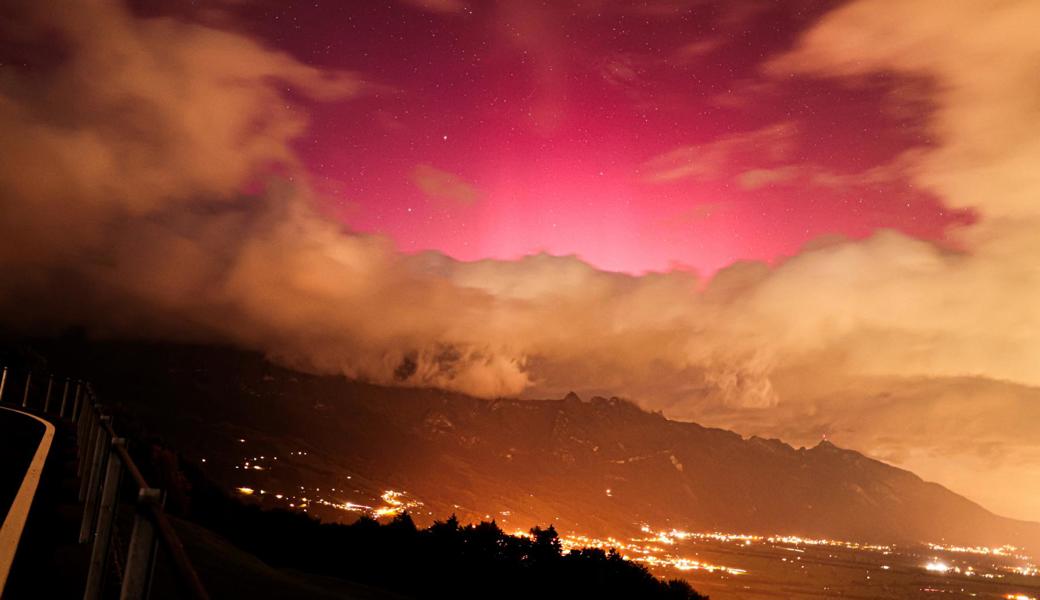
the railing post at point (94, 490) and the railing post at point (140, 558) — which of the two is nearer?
the railing post at point (140, 558)

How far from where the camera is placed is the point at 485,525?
Result: 4150cm

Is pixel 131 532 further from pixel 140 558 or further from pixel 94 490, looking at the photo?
pixel 94 490

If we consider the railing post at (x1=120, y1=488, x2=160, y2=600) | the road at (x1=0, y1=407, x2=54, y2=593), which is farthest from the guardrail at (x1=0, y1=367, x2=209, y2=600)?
the road at (x1=0, y1=407, x2=54, y2=593)

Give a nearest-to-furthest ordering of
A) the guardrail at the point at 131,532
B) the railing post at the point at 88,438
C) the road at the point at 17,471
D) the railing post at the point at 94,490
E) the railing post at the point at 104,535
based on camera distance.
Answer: the guardrail at the point at 131,532
the railing post at the point at 104,535
the road at the point at 17,471
the railing post at the point at 94,490
the railing post at the point at 88,438

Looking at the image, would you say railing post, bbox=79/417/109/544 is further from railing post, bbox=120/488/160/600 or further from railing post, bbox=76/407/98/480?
railing post, bbox=120/488/160/600

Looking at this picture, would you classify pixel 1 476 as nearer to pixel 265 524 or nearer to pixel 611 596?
pixel 265 524

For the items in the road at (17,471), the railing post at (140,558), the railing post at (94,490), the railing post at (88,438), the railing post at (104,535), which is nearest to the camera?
the railing post at (140,558)

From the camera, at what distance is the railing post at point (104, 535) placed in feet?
20.1

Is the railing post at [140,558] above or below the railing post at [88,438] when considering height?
below

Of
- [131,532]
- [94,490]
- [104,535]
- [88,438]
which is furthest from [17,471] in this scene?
[104,535]

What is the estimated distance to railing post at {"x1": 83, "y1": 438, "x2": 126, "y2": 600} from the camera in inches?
241

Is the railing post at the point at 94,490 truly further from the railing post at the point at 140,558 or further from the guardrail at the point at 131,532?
the railing post at the point at 140,558

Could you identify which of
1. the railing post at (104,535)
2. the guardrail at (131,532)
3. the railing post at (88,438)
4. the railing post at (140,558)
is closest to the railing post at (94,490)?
the guardrail at (131,532)

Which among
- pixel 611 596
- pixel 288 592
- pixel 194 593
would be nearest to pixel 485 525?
pixel 611 596
